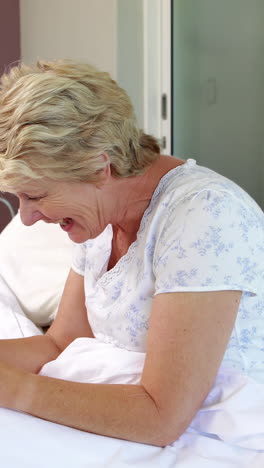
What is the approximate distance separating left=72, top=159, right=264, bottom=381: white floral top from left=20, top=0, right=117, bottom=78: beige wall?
194 cm

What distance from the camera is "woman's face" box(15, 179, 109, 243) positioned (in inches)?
38.9

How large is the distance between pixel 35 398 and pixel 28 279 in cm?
87

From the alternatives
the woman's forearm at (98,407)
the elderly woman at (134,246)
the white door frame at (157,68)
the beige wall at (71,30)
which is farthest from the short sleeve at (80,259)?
the beige wall at (71,30)

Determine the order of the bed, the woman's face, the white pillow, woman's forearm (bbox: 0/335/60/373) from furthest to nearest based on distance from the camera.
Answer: the white pillow, woman's forearm (bbox: 0/335/60/373), the woman's face, the bed

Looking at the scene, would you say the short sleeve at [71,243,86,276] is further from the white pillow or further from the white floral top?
the white pillow

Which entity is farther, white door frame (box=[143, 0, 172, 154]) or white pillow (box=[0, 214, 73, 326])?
white door frame (box=[143, 0, 172, 154])

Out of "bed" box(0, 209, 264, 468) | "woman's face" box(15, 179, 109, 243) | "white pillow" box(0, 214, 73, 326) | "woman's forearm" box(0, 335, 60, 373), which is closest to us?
"bed" box(0, 209, 264, 468)

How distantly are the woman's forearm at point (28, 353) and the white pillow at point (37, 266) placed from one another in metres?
0.42

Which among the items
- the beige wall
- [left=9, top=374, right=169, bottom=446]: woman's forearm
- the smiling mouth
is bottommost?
[left=9, top=374, right=169, bottom=446]: woman's forearm

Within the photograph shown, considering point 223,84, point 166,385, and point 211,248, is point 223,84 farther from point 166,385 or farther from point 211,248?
point 166,385

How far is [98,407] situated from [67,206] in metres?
0.33

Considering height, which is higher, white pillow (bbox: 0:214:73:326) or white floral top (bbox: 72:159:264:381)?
white floral top (bbox: 72:159:264:381)

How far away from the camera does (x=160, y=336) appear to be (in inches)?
33.8

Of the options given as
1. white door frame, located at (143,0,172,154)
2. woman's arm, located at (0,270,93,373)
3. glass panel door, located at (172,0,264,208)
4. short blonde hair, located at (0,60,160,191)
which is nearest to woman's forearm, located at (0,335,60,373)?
woman's arm, located at (0,270,93,373)
